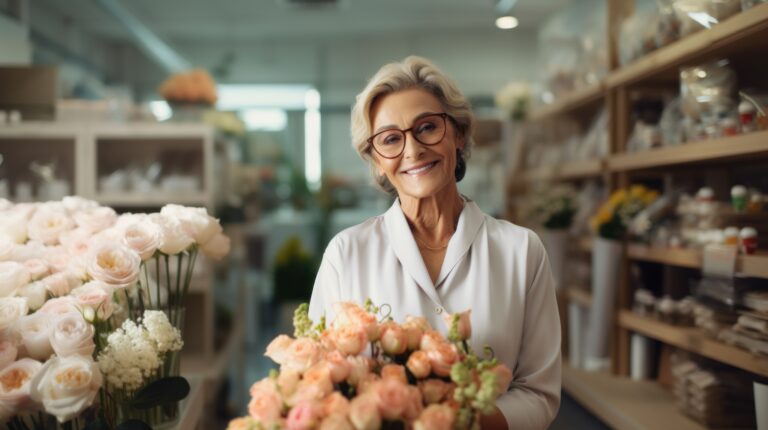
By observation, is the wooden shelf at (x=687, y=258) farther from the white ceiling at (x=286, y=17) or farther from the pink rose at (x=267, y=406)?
the white ceiling at (x=286, y=17)

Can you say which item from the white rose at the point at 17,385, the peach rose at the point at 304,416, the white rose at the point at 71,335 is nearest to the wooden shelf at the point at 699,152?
the peach rose at the point at 304,416

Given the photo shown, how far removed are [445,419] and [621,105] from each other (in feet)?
8.67

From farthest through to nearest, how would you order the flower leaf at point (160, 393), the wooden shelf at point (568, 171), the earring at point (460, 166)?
the wooden shelf at point (568, 171) < the earring at point (460, 166) < the flower leaf at point (160, 393)

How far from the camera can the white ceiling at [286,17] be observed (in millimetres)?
8148

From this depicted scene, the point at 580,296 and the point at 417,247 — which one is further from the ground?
the point at 417,247

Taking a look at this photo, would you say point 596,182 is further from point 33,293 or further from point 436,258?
point 33,293

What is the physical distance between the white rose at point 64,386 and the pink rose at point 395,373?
52cm

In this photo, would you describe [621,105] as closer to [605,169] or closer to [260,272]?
[605,169]

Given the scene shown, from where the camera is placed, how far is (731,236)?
2.24m

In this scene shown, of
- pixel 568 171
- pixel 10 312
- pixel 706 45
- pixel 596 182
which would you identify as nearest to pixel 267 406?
pixel 10 312

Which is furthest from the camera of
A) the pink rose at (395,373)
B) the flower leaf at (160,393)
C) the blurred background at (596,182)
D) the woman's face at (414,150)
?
the blurred background at (596,182)

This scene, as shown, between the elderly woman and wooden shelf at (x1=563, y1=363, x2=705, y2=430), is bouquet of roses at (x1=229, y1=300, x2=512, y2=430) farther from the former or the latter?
wooden shelf at (x1=563, y1=363, x2=705, y2=430)

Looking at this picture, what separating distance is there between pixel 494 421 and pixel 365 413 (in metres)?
0.53

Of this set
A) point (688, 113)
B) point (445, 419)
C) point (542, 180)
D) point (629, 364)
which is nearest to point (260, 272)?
point (542, 180)
